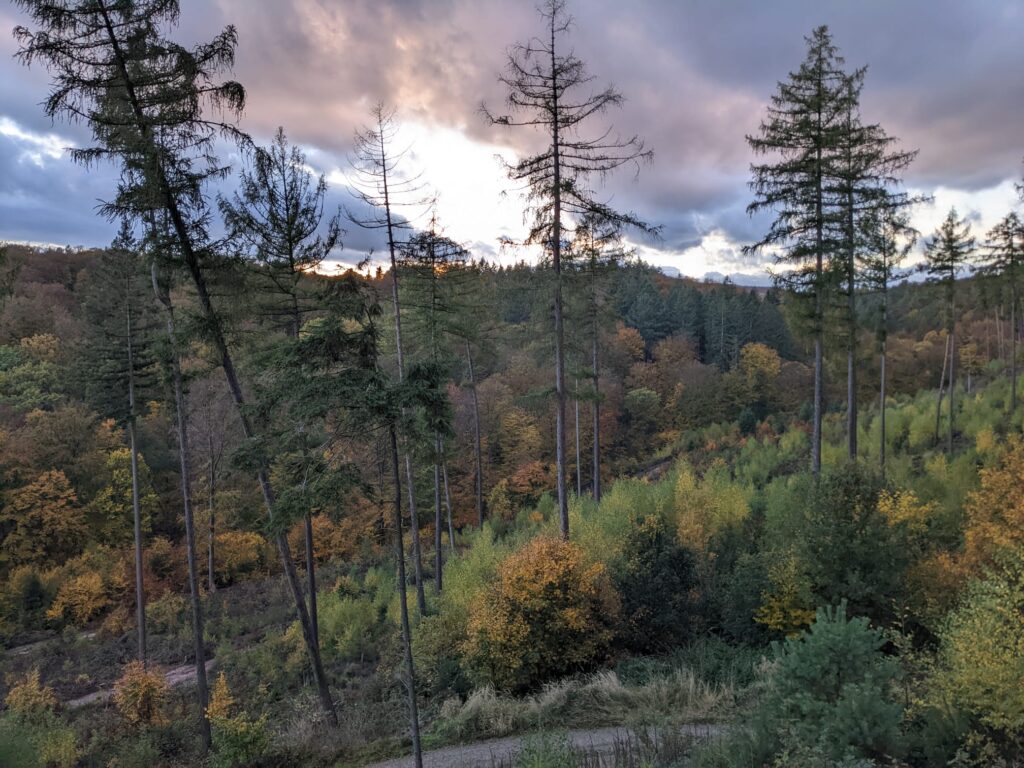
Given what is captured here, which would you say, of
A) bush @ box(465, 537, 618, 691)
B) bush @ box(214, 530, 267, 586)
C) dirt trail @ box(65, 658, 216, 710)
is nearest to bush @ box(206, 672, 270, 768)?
bush @ box(465, 537, 618, 691)

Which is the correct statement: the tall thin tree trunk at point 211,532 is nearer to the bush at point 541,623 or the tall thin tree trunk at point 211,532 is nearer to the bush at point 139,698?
the bush at point 139,698

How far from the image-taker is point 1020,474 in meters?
10.7

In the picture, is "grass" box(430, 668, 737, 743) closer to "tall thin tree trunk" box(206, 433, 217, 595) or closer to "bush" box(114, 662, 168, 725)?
"bush" box(114, 662, 168, 725)

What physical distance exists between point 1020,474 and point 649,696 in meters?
8.70

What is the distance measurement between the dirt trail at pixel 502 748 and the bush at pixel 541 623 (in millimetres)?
1813

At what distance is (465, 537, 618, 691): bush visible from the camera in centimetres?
1148

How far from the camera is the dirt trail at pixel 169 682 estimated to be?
17.3 metres

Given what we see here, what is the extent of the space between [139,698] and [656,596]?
1359cm

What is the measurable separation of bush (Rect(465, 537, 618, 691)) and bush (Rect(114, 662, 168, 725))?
8922mm

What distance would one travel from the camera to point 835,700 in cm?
606

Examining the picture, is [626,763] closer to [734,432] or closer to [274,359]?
[274,359]

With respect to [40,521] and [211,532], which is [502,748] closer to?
[211,532]

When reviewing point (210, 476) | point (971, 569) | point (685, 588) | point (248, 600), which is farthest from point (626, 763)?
point (210, 476)

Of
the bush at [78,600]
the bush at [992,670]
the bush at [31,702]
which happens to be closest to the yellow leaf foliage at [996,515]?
the bush at [992,670]
